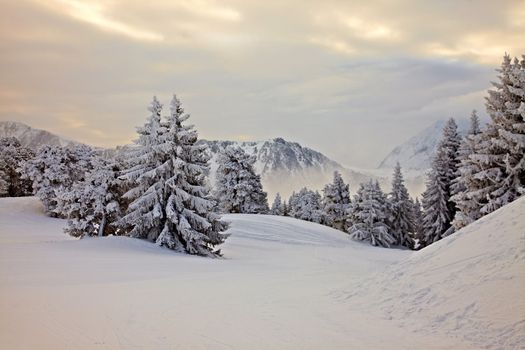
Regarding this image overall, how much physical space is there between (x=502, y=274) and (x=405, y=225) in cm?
4506

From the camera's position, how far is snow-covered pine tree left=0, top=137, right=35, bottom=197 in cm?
5634

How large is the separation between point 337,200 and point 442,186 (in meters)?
18.3

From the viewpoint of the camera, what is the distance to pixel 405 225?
51.4m

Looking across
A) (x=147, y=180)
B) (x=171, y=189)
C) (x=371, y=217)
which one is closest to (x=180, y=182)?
(x=171, y=189)

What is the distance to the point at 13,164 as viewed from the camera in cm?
5734

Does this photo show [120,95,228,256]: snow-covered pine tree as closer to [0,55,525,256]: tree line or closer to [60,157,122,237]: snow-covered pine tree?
[0,55,525,256]: tree line

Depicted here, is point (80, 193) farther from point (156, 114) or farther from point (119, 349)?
point (119, 349)

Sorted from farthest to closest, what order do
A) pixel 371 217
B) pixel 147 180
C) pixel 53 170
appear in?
pixel 53 170, pixel 371 217, pixel 147 180

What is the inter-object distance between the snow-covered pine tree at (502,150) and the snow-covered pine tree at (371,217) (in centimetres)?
2139

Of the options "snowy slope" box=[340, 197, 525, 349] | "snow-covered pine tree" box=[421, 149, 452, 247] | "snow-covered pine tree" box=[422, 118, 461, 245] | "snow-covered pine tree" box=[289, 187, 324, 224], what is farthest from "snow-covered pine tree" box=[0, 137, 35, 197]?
"snowy slope" box=[340, 197, 525, 349]

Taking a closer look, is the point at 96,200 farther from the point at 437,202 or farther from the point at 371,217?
the point at 437,202

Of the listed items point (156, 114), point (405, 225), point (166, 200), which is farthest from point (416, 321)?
point (405, 225)

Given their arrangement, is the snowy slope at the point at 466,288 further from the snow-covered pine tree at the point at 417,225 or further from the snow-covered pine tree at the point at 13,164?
the snow-covered pine tree at the point at 13,164

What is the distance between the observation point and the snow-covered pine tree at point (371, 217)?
4425 cm
